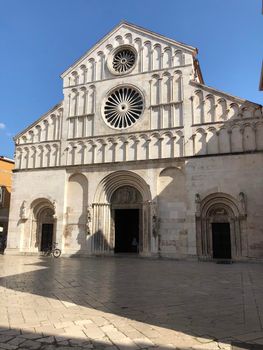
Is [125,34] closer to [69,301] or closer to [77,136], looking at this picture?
[77,136]

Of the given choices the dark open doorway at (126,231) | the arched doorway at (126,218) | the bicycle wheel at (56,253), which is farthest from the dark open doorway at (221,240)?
the bicycle wheel at (56,253)

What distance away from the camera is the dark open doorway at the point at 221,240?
62.5ft

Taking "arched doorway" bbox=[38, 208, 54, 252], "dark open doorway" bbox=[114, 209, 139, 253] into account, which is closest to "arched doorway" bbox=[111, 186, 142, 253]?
"dark open doorway" bbox=[114, 209, 139, 253]

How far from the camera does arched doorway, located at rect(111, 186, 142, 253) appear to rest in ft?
72.3

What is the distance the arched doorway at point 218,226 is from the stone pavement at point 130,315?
28.9 ft

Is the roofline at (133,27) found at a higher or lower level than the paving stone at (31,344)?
higher

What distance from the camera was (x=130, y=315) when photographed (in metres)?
6.09

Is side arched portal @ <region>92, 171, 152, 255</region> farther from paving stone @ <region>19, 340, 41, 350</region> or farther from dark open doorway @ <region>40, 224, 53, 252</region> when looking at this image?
paving stone @ <region>19, 340, 41, 350</region>

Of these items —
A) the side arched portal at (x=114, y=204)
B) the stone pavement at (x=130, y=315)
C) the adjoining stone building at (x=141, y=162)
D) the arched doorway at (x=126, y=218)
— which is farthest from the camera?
the arched doorway at (x=126, y=218)

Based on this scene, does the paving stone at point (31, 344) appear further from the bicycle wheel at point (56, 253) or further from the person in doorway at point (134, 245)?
the person in doorway at point (134, 245)

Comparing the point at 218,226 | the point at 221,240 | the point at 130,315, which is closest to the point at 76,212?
the point at 218,226

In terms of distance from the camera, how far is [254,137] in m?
19.0

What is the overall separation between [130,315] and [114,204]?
647 inches

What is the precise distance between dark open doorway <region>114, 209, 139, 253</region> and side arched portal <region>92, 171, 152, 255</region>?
37cm
